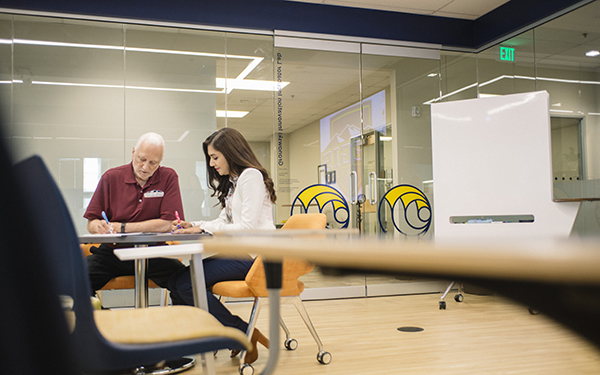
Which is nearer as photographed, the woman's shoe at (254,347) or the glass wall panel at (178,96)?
the woman's shoe at (254,347)

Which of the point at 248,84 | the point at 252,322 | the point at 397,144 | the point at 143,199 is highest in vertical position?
the point at 248,84

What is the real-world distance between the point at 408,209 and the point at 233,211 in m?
2.87

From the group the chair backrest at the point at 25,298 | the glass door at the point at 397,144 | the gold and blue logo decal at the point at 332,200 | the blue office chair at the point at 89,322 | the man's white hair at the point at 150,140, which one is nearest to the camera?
the chair backrest at the point at 25,298

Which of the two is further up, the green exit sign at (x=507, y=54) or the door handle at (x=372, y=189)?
the green exit sign at (x=507, y=54)

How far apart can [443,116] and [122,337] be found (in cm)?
395

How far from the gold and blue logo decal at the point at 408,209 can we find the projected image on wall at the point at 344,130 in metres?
0.51

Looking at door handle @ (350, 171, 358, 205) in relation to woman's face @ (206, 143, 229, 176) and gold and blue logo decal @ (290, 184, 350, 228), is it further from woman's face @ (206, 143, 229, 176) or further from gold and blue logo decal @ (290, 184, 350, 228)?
woman's face @ (206, 143, 229, 176)

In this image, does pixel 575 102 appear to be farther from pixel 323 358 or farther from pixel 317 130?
pixel 323 358

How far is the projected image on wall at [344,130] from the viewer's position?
4.95 meters

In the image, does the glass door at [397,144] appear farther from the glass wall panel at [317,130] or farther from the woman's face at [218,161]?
the woman's face at [218,161]

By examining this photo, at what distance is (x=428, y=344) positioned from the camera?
296cm

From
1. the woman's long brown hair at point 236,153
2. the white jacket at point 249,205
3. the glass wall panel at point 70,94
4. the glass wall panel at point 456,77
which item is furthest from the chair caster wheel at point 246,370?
the glass wall panel at point 456,77

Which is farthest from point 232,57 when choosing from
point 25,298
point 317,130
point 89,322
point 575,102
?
point 25,298

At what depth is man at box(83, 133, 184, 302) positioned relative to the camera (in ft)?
8.90
